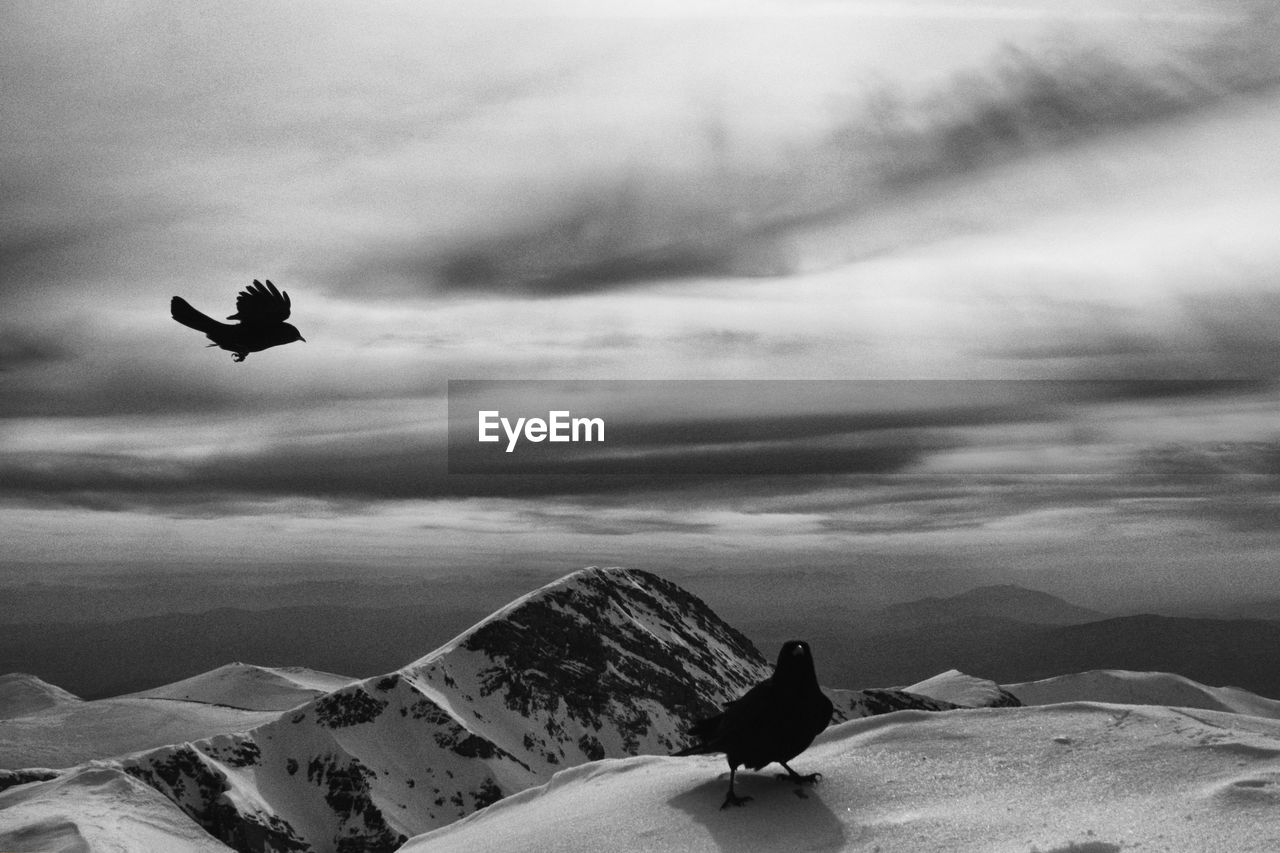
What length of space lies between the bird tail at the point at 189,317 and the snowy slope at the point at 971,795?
9.07 metres

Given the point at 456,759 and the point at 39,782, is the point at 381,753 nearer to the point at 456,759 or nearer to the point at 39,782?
the point at 456,759

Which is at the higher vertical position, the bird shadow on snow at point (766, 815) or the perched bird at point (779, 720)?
the perched bird at point (779, 720)

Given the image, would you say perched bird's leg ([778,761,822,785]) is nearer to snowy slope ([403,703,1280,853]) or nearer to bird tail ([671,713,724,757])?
snowy slope ([403,703,1280,853])

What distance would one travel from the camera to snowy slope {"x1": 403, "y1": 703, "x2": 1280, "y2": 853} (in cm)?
1029

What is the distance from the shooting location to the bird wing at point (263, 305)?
750 inches

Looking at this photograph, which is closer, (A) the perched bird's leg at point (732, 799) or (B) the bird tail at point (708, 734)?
(A) the perched bird's leg at point (732, 799)

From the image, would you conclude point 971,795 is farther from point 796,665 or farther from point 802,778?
point 796,665

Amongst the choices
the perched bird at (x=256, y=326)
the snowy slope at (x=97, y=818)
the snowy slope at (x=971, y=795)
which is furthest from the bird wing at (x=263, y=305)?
the snowy slope at (x=97, y=818)

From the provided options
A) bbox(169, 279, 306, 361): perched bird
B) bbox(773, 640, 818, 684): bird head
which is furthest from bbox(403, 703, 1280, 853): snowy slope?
bbox(169, 279, 306, 361): perched bird


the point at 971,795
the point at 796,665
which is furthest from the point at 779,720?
the point at 971,795

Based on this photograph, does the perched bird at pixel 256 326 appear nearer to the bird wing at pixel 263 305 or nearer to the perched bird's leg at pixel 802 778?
the bird wing at pixel 263 305

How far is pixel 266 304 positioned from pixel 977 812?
14.1 meters

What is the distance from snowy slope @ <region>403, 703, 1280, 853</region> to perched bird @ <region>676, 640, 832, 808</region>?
0.45m

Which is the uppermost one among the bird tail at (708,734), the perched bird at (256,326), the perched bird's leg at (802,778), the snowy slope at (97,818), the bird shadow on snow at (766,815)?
the perched bird at (256,326)
